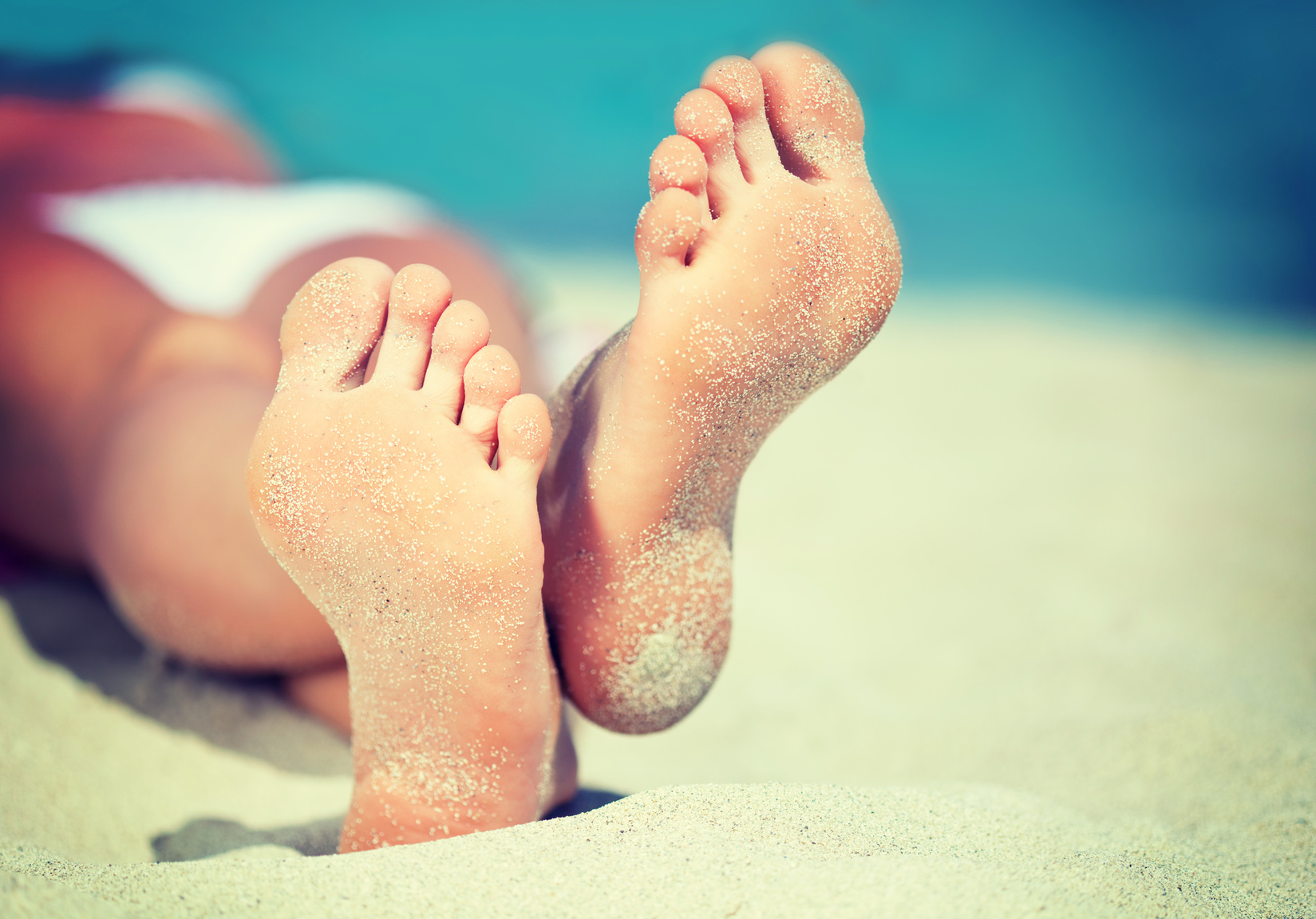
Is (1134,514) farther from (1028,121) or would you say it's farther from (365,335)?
(1028,121)

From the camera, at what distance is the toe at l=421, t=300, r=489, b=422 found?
1.99 feet

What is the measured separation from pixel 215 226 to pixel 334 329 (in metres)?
0.52

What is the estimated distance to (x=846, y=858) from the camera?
523 millimetres

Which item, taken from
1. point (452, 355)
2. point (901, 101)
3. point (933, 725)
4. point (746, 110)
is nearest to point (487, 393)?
point (452, 355)

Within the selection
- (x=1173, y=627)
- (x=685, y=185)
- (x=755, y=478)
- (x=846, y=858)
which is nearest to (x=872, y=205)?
(x=685, y=185)

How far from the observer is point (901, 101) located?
429cm

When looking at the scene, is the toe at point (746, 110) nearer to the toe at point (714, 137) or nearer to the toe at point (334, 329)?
the toe at point (714, 137)

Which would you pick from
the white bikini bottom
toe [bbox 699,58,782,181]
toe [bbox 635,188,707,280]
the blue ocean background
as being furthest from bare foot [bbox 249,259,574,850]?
the blue ocean background

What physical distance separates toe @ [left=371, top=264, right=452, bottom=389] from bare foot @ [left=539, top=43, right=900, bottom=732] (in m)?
0.12

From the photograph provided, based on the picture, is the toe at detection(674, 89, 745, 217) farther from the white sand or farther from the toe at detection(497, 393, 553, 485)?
the white sand

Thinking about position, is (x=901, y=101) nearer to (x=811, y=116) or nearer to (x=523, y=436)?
(x=811, y=116)

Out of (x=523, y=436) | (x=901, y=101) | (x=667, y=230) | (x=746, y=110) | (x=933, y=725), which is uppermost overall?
(x=901, y=101)

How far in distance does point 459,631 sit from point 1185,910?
0.45m

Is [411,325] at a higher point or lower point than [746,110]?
lower
